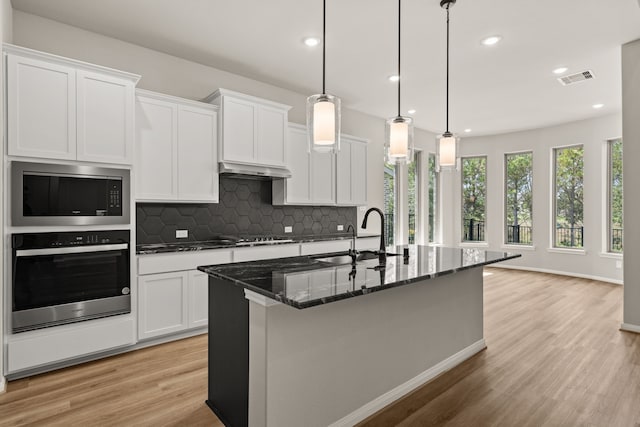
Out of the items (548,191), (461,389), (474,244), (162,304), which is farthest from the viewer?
(474,244)

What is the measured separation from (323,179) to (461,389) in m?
3.17

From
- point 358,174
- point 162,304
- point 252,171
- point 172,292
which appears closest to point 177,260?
point 172,292

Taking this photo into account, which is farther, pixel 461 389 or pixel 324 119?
pixel 461 389

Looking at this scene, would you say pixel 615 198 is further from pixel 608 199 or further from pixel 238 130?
pixel 238 130

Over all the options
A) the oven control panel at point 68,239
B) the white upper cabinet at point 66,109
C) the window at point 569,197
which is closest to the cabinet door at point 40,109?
the white upper cabinet at point 66,109

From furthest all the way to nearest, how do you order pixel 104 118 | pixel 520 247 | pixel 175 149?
pixel 520 247
pixel 175 149
pixel 104 118

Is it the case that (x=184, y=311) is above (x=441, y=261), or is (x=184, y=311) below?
below

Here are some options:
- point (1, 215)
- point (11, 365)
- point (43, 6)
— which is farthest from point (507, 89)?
point (11, 365)

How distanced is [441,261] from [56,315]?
2844 millimetres

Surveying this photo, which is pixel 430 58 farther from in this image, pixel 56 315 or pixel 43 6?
pixel 56 315

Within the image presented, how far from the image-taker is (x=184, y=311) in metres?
3.45

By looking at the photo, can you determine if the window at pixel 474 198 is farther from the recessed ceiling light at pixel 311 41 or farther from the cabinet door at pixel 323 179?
the recessed ceiling light at pixel 311 41

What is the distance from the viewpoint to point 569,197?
7020 millimetres

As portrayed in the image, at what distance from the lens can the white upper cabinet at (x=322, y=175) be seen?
4672 millimetres
